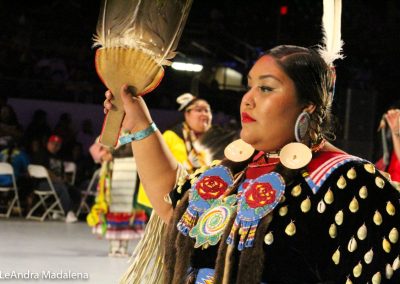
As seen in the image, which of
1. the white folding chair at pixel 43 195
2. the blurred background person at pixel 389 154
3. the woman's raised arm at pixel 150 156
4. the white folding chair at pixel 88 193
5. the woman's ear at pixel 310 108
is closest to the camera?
the woman's ear at pixel 310 108

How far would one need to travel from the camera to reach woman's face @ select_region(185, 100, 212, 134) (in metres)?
5.83

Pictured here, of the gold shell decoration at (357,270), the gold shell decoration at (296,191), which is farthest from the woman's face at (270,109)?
the gold shell decoration at (357,270)

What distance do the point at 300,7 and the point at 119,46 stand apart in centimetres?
1041

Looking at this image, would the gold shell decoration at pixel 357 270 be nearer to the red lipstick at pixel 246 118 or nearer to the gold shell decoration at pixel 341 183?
the gold shell decoration at pixel 341 183

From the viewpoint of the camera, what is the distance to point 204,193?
1879 mm

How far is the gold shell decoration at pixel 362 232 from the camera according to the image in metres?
1.68

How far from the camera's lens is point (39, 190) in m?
8.92

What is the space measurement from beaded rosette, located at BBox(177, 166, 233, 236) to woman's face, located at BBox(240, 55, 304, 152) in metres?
0.16

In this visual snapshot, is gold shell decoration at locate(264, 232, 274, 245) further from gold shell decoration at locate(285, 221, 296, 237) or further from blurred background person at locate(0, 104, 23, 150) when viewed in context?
blurred background person at locate(0, 104, 23, 150)

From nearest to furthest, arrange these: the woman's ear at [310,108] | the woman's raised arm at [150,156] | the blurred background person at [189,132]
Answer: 1. the woman's ear at [310,108]
2. the woman's raised arm at [150,156]
3. the blurred background person at [189,132]

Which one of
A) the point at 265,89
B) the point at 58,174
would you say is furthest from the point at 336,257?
the point at 58,174

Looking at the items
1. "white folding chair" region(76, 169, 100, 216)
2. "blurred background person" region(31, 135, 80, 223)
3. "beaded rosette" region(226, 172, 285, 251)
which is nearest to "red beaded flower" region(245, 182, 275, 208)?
"beaded rosette" region(226, 172, 285, 251)

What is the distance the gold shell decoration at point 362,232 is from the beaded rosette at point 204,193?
35 cm

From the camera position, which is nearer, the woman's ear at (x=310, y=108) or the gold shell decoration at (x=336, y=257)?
the gold shell decoration at (x=336, y=257)
